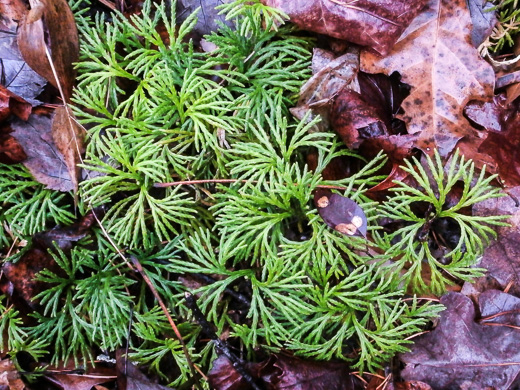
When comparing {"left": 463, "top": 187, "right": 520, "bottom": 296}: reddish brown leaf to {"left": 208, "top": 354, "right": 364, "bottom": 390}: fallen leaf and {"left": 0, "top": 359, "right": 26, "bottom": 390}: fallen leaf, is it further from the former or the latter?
{"left": 0, "top": 359, "right": 26, "bottom": 390}: fallen leaf

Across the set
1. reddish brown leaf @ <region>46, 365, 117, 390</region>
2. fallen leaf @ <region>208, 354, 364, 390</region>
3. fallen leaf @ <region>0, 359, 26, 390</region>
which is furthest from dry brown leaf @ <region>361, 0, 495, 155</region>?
fallen leaf @ <region>0, 359, 26, 390</region>

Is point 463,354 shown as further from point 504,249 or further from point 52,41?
point 52,41

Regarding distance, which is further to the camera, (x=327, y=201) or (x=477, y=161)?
(x=477, y=161)

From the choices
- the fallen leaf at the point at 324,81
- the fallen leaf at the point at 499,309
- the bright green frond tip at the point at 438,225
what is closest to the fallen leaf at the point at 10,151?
the fallen leaf at the point at 324,81

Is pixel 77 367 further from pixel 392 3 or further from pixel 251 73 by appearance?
pixel 392 3

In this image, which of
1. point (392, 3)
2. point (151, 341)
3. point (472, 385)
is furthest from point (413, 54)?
point (151, 341)

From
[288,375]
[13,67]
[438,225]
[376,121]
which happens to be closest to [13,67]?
[13,67]
